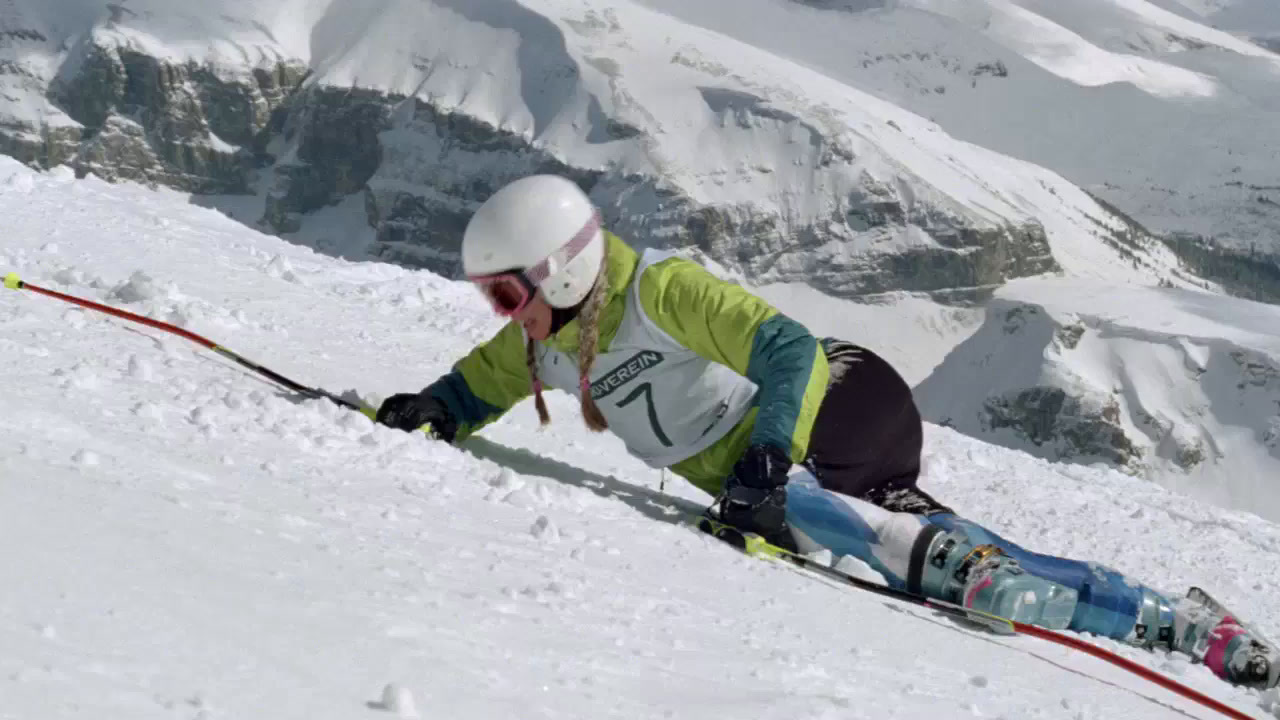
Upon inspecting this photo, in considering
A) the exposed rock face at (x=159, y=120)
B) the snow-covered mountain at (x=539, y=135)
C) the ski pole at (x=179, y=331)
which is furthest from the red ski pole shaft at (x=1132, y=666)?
the exposed rock face at (x=159, y=120)

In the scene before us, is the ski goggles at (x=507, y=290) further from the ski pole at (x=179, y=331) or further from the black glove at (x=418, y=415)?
the ski pole at (x=179, y=331)

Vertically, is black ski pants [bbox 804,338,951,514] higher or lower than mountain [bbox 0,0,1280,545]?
higher

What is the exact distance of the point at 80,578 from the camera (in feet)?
7.74

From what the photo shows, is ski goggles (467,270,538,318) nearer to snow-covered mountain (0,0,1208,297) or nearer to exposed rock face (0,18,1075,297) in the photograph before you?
exposed rock face (0,18,1075,297)

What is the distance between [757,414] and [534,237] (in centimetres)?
99

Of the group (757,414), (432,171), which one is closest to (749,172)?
(432,171)

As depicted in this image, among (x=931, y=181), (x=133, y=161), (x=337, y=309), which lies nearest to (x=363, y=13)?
(x=133, y=161)

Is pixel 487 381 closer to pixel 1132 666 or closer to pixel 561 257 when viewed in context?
pixel 561 257

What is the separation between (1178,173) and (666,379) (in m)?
201

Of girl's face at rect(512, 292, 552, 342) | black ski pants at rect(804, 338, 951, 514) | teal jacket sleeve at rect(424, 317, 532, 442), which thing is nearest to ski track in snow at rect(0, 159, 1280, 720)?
teal jacket sleeve at rect(424, 317, 532, 442)

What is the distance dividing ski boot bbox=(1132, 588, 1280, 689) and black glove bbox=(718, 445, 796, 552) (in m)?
1.29

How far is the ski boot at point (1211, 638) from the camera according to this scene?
4.15m

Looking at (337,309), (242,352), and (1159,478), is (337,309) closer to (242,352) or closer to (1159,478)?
(242,352)

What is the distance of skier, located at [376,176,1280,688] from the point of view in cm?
437
